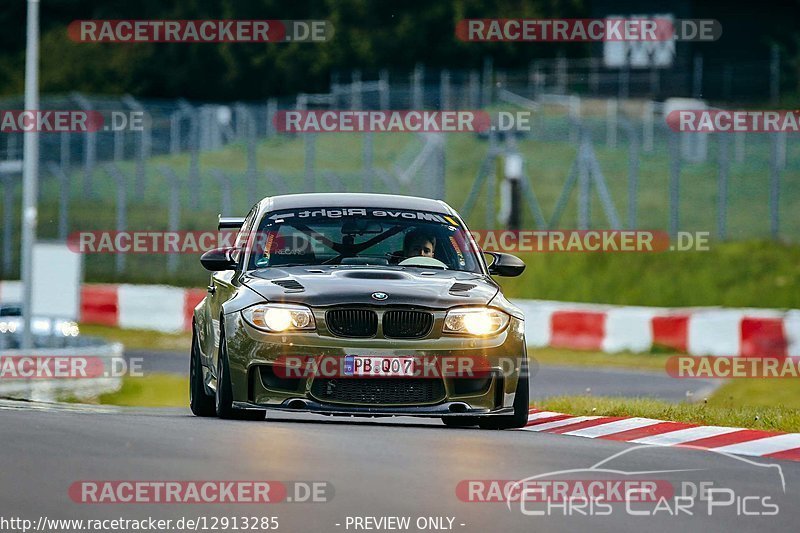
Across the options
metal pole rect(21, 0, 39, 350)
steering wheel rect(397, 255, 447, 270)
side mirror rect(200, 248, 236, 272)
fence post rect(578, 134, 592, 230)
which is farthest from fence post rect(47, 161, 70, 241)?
steering wheel rect(397, 255, 447, 270)

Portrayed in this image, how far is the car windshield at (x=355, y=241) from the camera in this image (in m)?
12.2

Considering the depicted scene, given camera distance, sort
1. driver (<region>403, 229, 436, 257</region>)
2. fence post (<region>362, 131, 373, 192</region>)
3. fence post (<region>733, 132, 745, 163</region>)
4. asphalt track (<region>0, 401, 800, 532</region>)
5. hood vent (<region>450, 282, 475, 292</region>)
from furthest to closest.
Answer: fence post (<region>733, 132, 745, 163</region>) → fence post (<region>362, 131, 373, 192</region>) → driver (<region>403, 229, 436, 257</region>) → hood vent (<region>450, 282, 475, 292</region>) → asphalt track (<region>0, 401, 800, 532</region>)

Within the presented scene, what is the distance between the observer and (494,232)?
32531 mm

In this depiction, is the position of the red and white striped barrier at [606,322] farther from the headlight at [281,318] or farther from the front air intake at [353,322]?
the headlight at [281,318]

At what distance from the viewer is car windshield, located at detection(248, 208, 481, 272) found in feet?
40.1

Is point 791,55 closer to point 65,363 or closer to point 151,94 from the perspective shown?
point 151,94

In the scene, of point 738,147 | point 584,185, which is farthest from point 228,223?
point 738,147

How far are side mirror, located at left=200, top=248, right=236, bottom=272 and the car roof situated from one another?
17.0 inches

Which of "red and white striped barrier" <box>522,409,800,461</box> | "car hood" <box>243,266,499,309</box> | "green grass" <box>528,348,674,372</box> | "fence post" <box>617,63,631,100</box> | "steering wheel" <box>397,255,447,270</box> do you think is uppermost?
"fence post" <box>617,63,631,100</box>

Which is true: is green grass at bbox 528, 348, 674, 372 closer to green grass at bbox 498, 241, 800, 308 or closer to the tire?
green grass at bbox 498, 241, 800, 308

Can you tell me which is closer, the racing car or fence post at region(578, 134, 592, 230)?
the racing car

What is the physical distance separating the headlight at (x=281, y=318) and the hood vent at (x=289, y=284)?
0.52ft

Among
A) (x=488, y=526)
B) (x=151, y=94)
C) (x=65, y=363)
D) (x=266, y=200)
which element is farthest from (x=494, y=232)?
(x=151, y=94)

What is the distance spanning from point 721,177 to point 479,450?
2077 cm
